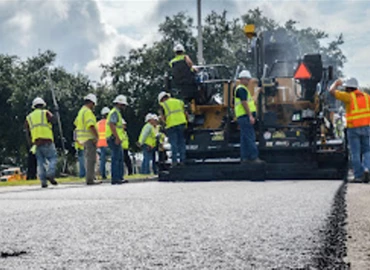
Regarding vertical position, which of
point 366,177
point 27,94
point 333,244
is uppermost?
point 27,94

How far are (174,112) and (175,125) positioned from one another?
0.30 meters

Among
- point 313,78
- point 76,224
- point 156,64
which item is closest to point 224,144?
point 313,78

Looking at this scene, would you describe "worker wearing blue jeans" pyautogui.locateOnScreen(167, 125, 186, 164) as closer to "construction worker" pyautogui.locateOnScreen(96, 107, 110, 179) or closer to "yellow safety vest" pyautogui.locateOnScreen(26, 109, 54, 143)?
"yellow safety vest" pyautogui.locateOnScreen(26, 109, 54, 143)

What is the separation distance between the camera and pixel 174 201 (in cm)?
583

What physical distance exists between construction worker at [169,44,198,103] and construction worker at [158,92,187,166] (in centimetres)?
35

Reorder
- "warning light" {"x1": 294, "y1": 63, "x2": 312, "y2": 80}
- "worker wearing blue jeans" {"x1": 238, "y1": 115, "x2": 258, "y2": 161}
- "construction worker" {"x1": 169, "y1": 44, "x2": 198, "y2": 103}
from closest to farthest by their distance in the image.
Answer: "worker wearing blue jeans" {"x1": 238, "y1": 115, "x2": 258, "y2": 161} → "warning light" {"x1": 294, "y1": 63, "x2": 312, "y2": 80} → "construction worker" {"x1": 169, "y1": 44, "x2": 198, "y2": 103}

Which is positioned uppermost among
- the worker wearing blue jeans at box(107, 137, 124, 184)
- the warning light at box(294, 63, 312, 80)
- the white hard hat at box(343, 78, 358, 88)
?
the warning light at box(294, 63, 312, 80)

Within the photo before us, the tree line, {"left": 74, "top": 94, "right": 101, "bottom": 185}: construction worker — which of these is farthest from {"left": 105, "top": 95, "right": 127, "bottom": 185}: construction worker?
the tree line

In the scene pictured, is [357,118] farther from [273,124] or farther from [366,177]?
[273,124]

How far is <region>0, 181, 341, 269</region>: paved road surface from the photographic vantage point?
2.71 m

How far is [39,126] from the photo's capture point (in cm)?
1212

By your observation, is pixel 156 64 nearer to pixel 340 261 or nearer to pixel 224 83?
pixel 224 83

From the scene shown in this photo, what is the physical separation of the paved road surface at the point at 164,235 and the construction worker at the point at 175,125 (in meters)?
7.36

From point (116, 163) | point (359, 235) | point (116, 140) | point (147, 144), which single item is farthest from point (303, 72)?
point (359, 235)
